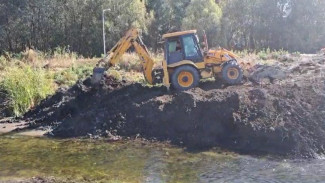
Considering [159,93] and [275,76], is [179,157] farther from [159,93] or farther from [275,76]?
[275,76]

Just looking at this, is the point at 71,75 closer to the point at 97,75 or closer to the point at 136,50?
the point at 97,75

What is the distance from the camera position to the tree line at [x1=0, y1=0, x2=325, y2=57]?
39875 mm

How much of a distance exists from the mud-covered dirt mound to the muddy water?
80cm

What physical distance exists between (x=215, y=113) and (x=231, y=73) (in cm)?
287

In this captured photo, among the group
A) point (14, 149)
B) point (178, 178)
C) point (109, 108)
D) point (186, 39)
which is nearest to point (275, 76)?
point (186, 39)

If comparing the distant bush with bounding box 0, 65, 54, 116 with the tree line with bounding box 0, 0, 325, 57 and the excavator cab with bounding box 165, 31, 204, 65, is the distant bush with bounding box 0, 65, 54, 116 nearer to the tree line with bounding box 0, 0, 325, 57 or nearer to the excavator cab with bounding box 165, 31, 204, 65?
the excavator cab with bounding box 165, 31, 204, 65

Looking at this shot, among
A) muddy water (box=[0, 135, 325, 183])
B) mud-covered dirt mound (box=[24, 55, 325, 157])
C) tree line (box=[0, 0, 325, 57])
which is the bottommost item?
muddy water (box=[0, 135, 325, 183])

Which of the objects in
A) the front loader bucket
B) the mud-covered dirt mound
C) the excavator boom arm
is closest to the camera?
the mud-covered dirt mound

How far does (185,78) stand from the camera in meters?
16.3

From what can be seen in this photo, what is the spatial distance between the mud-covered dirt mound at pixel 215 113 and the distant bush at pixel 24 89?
133cm

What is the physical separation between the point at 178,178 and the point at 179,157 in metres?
1.86

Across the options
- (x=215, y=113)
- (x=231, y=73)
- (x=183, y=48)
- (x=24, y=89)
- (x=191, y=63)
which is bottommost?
(x=215, y=113)

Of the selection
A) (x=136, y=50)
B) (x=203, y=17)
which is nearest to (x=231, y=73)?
(x=136, y=50)

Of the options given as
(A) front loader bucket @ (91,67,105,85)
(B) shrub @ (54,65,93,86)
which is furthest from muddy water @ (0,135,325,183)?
(B) shrub @ (54,65,93,86)
